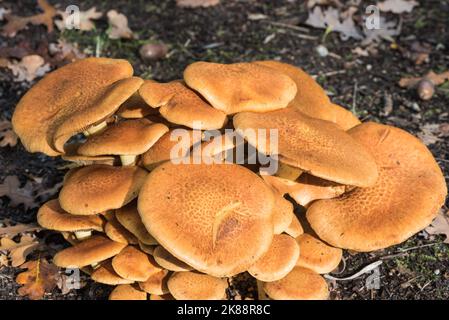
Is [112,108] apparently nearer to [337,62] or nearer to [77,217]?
[77,217]

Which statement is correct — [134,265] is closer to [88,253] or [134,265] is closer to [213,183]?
[88,253]

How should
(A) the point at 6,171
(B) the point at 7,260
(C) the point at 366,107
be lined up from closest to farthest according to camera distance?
(B) the point at 7,260 < (A) the point at 6,171 < (C) the point at 366,107

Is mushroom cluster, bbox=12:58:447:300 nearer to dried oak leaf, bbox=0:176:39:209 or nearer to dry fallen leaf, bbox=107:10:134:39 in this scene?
dried oak leaf, bbox=0:176:39:209

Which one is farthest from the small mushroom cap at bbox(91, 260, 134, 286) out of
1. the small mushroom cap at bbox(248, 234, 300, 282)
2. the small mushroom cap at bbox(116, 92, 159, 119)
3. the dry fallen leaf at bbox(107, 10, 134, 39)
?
the dry fallen leaf at bbox(107, 10, 134, 39)

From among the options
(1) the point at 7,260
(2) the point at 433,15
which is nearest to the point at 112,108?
(1) the point at 7,260

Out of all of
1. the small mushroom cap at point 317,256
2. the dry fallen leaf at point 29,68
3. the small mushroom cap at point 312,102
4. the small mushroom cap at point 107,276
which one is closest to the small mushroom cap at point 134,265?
the small mushroom cap at point 107,276
